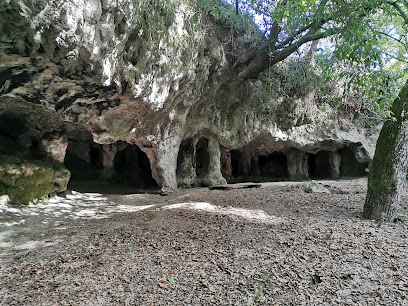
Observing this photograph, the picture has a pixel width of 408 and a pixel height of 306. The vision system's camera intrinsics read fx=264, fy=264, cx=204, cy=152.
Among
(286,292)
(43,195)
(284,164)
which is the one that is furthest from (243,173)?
(286,292)

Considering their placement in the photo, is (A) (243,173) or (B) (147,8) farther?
(A) (243,173)

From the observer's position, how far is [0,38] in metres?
3.17

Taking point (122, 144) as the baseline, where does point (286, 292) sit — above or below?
below

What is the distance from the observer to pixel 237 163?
56.6 ft

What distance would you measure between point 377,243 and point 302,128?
11101 mm

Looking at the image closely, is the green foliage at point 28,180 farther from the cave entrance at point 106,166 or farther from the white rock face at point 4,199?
the cave entrance at point 106,166

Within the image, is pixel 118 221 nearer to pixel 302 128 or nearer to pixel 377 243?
pixel 377 243

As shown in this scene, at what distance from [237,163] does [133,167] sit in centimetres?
699

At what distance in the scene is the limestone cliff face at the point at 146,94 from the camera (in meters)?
3.79

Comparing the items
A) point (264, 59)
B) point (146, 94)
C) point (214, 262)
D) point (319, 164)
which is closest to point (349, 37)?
point (214, 262)

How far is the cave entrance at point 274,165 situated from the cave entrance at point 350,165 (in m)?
3.43

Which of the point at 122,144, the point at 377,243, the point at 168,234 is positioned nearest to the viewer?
the point at 377,243

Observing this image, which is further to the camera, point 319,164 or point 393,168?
point 319,164

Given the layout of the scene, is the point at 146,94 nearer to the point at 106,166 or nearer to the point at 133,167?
the point at 106,166
